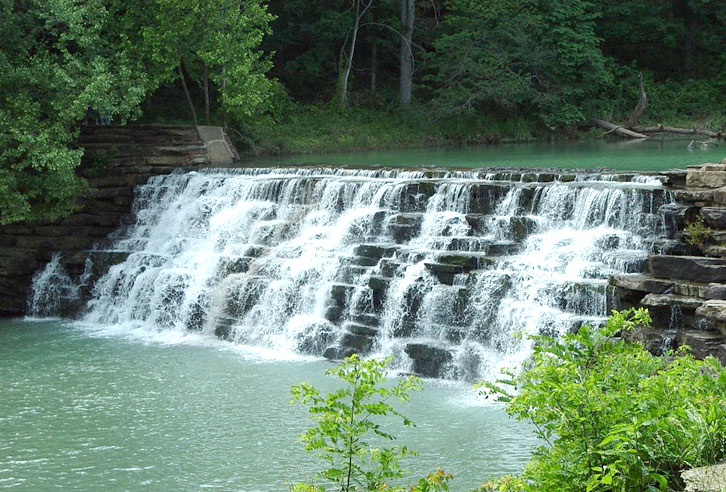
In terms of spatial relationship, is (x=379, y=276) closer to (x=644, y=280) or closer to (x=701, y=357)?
(x=644, y=280)

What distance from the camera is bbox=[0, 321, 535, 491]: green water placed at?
10.5 m

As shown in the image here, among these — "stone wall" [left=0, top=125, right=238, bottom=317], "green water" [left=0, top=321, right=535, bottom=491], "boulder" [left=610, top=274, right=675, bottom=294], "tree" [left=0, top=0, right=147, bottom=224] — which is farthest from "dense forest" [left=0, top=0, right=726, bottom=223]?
"boulder" [left=610, top=274, right=675, bottom=294]

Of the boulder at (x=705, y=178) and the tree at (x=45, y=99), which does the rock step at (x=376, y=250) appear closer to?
the boulder at (x=705, y=178)

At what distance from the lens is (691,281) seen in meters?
12.7

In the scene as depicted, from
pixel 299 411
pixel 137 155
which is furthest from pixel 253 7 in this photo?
pixel 299 411

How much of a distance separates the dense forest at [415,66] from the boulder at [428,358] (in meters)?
10.1

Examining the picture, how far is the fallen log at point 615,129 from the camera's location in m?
32.2

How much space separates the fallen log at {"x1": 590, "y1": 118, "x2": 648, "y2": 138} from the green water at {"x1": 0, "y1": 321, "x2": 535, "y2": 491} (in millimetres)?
19945

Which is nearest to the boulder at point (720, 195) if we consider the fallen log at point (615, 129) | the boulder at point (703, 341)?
the boulder at point (703, 341)

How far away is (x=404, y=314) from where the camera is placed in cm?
1540

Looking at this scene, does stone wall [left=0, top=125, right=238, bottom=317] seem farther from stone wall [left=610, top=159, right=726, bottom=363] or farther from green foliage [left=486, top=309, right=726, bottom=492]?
green foliage [left=486, top=309, right=726, bottom=492]

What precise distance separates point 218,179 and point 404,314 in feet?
22.6

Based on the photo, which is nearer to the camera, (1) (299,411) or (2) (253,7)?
(1) (299,411)

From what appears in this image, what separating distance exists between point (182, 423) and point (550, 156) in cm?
1617
